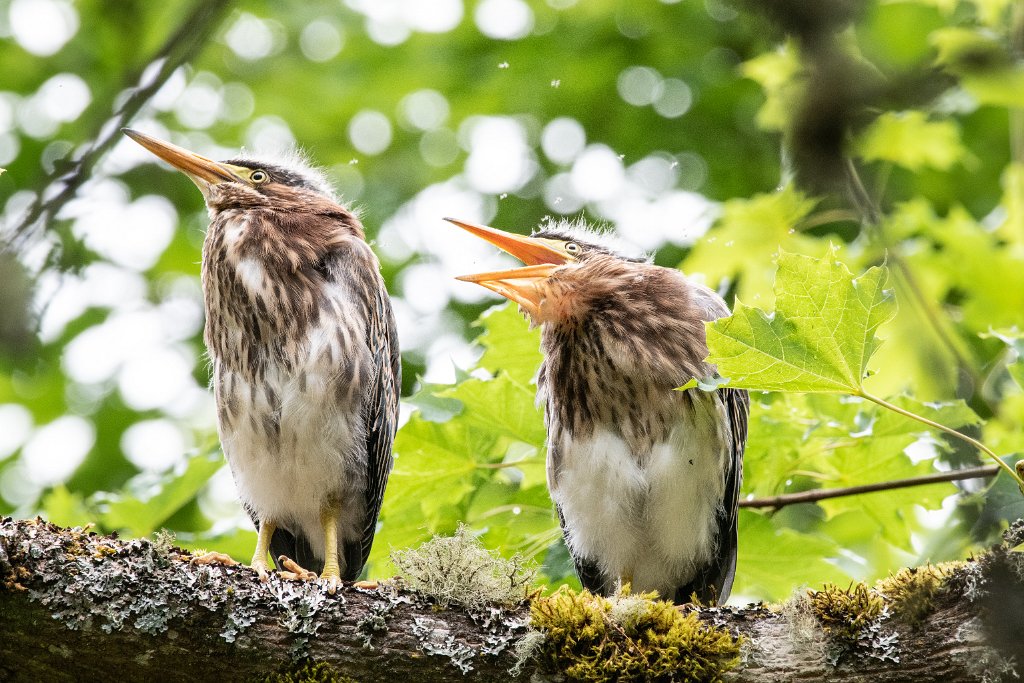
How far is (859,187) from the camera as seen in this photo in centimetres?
108

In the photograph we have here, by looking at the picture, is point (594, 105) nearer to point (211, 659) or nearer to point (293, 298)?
point (293, 298)

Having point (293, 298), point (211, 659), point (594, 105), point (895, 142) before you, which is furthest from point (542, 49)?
point (211, 659)

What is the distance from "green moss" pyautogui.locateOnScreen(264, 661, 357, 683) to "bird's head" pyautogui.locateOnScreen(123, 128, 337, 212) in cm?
194

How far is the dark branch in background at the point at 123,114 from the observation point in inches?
55.6

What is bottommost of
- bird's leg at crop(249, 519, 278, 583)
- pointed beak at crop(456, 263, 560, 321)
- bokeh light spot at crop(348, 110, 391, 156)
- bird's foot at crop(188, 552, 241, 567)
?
bird's leg at crop(249, 519, 278, 583)

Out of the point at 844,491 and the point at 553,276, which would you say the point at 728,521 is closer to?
the point at 844,491

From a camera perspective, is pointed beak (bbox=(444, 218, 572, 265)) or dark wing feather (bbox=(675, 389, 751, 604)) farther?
pointed beak (bbox=(444, 218, 572, 265))

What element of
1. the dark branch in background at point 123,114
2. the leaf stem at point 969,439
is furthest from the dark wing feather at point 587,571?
the dark branch in background at point 123,114

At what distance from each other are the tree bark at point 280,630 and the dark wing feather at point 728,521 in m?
0.94

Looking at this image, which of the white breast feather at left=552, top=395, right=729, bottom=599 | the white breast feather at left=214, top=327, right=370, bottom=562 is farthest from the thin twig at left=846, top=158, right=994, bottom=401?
the white breast feather at left=214, top=327, right=370, bottom=562

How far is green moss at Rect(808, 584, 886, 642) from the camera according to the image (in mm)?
2510

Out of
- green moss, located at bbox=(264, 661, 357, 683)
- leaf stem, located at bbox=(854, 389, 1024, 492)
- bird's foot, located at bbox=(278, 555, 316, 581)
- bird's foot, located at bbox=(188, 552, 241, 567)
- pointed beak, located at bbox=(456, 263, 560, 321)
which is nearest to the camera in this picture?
leaf stem, located at bbox=(854, 389, 1024, 492)

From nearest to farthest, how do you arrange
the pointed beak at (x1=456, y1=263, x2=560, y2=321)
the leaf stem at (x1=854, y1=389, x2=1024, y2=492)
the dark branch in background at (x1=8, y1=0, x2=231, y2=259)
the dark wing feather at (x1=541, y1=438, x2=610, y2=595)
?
the dark branch in background at (x1=8, y1=0, x2=231, y2=259) < the leaf stem at (x1=854, y1=389, x2=1024, y2=492) < the pointed beak at (x1=456, y1=263, x2=560, y2=321) < the dark wing feather at (x1=541, y1=438, x2=610, y2=595)

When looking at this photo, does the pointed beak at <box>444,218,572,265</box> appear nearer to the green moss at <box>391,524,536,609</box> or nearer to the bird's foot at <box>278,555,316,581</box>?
the bird's foot at <box>278,555,316,581</box>
